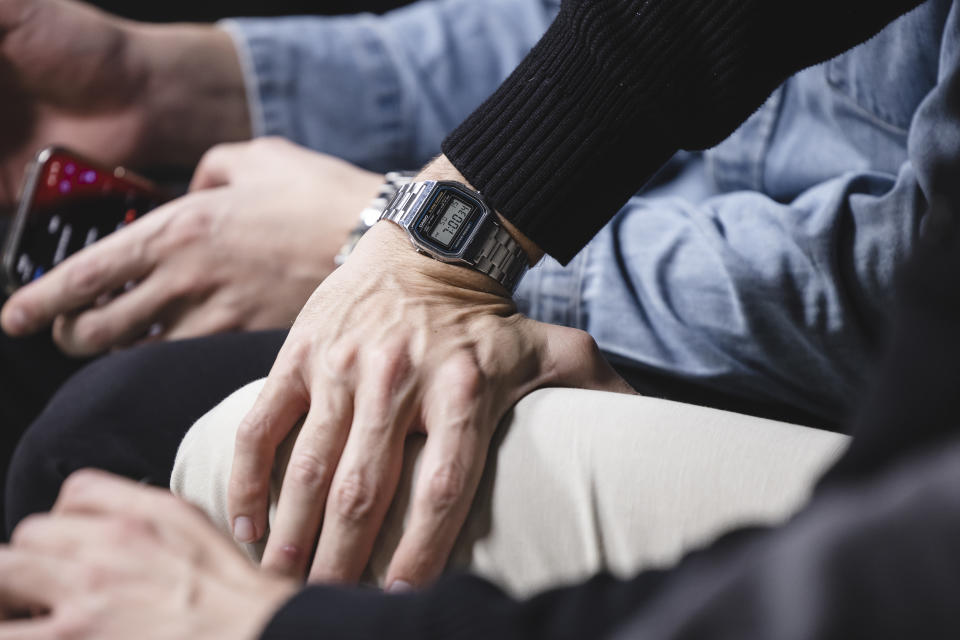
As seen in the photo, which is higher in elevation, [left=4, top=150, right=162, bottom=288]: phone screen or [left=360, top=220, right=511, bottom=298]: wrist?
[left=360, top=220, right=511, bottom=298]: wrist

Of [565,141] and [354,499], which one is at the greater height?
[565,141]

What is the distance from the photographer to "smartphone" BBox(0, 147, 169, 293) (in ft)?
2.34

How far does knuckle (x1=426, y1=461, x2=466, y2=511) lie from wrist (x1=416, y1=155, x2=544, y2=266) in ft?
0.61

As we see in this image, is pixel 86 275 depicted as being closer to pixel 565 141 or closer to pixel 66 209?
pixel 66 209

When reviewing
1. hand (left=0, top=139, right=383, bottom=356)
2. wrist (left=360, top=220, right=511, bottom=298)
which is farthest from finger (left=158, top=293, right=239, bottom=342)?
wrist (left=360, top=220, right=511, bottom=298)

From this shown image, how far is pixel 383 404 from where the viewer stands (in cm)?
41

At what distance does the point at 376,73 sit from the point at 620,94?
1.56 ft

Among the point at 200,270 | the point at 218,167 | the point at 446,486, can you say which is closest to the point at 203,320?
the point at 200,270

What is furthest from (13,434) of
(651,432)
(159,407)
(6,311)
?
(651,432)

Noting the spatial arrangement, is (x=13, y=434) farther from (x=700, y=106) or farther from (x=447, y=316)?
(x=700, y=106)

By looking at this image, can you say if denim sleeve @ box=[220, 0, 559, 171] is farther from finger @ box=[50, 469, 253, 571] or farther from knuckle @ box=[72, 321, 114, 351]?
finger @ box=[50, 469, 253, 571]

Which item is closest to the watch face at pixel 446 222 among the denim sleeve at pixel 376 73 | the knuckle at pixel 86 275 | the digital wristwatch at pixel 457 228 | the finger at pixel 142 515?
the digital wristwatch at pixel 457 228

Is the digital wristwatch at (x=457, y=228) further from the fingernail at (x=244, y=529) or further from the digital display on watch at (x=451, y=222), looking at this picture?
the fingernail at (x=244, y=529)

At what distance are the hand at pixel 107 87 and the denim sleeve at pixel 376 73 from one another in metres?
0.05
